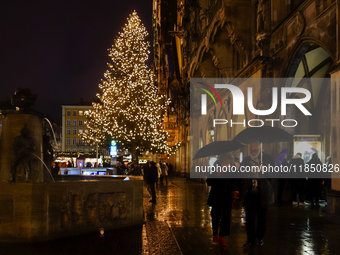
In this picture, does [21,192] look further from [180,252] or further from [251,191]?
[251,191]

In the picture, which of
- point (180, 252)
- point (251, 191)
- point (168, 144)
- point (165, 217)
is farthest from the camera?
point (168, 144)

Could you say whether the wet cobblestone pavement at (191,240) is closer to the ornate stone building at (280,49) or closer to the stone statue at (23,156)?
the ornate stone building at (280,49)

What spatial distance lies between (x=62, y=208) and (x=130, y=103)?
2979 centimetres

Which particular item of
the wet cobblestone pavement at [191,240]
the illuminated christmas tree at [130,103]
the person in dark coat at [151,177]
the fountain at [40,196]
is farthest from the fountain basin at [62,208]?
the illuminated christmas tree at [130,103]

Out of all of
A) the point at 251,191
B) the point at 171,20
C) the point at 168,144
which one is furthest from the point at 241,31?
the point at 171,20

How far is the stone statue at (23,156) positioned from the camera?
9805mm

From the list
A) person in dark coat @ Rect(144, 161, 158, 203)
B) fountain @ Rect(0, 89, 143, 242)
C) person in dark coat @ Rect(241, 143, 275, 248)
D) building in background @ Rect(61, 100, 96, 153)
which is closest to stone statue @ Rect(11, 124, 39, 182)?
fountain @ Rect(0, 89, 143, 242)

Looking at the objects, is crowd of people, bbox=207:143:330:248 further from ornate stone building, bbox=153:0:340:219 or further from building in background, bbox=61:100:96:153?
building in background, bbox=61:100:96:153

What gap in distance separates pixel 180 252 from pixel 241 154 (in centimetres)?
1531

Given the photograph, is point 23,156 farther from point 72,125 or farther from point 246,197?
point 72,125

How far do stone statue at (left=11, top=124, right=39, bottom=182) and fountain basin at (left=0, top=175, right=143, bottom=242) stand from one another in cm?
160

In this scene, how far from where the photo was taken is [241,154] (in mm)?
22141

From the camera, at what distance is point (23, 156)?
32.2 feet

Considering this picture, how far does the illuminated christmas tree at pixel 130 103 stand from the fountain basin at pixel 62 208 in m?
26.6
